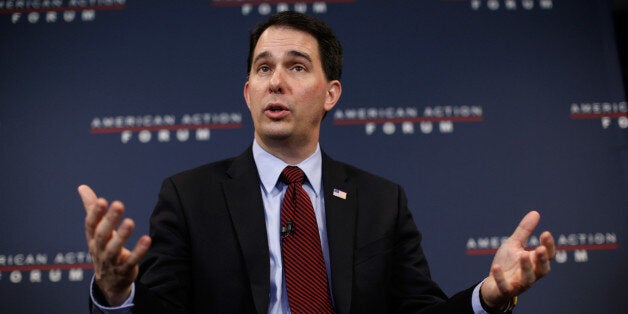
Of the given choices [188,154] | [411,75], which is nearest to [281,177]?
[188,154]

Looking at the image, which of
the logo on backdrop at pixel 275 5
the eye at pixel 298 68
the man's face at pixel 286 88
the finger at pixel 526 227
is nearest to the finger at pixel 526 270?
the finger at pixel 526 227

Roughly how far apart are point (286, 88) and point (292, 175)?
0.24 m

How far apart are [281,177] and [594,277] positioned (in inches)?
54.3

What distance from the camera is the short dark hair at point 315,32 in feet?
5.73

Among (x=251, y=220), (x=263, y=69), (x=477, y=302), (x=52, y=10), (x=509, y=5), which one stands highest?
(x=52, y=10)

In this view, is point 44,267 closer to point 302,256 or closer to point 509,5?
point 302,256

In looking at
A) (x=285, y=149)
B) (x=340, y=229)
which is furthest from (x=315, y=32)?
(x=340, y=229)

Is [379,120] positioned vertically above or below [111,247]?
above

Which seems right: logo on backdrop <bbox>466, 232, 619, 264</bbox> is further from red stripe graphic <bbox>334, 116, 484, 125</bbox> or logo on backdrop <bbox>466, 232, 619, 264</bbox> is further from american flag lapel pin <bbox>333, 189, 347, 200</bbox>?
american flag lapel pin <bbox>333, 189, 347, 200</bbox>

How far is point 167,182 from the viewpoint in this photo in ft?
5.14

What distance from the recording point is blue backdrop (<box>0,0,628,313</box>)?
2.25m

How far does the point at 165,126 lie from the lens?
2.33 metres

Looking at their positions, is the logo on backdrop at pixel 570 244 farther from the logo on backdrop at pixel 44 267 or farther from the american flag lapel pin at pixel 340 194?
the logo on backdrop at pixel 44 267

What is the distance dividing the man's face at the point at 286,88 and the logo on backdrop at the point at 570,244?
2.89 ft
